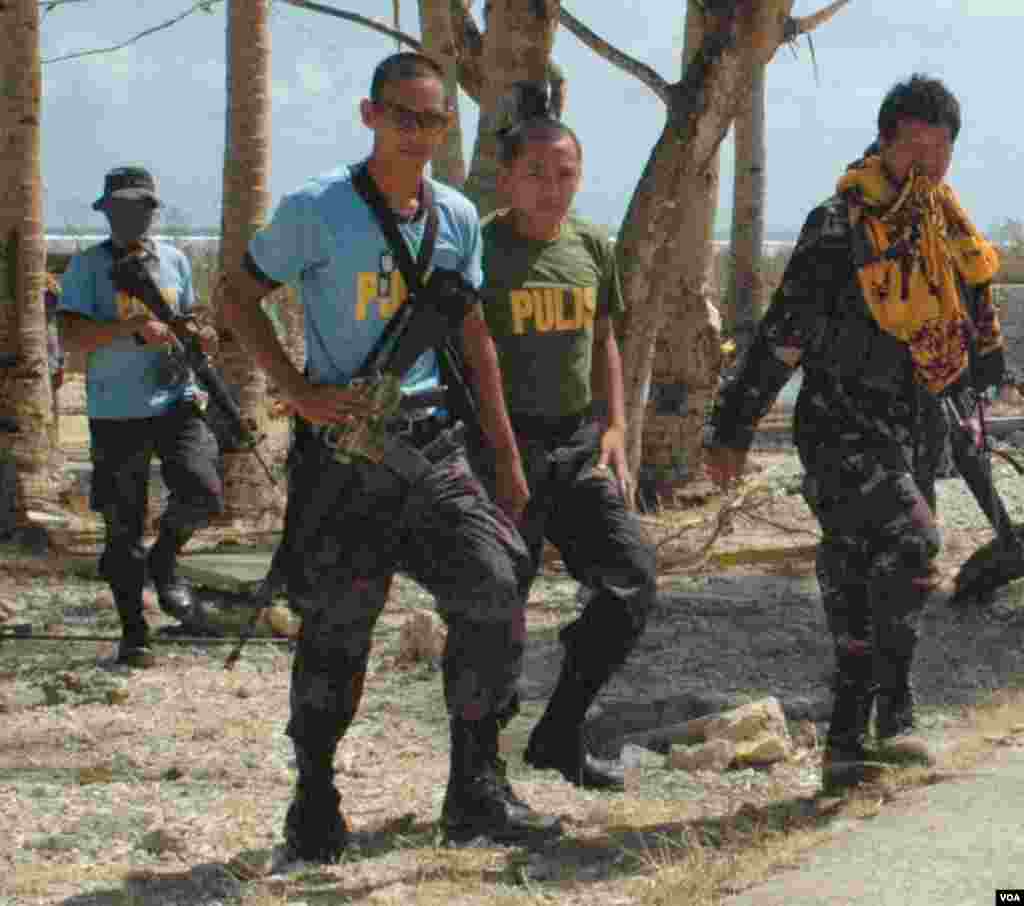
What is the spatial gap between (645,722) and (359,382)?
2.61 m

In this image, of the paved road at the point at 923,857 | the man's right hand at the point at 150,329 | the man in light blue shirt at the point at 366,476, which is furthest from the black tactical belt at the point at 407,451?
the man's right hand at the point at 150,329

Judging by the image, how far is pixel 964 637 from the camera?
8.70 metres

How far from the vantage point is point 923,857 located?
480 cm

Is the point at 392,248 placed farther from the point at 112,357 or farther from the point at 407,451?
the point at 112,357

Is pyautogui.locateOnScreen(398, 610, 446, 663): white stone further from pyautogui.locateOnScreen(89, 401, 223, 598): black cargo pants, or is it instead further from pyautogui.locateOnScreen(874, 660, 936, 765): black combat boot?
pyautogui.locateOnScreen(874, 660, 936, 765): black combat boot

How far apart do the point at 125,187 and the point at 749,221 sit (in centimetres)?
1397

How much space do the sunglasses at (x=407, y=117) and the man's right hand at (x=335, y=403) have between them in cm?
61

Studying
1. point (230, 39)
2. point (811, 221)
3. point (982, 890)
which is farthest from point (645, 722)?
point (230, 39)

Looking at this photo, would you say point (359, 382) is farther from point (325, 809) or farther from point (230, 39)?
point (230, 39)

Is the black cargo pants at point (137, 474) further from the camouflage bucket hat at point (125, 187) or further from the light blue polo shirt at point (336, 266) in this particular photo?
the light blue polo shirt at point (336, 266)

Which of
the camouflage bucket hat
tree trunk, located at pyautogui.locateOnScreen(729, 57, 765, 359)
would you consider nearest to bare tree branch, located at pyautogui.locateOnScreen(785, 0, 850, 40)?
the camouflage bucket hat

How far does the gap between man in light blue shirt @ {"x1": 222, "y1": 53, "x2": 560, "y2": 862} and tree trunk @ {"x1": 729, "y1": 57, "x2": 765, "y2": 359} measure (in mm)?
16513

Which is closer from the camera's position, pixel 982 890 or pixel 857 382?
pixel 982 890

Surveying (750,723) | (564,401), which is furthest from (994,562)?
(564,401)
